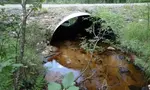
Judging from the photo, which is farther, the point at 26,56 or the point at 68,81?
the point at 26,56

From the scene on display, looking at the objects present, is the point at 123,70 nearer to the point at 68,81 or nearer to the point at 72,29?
the point at 72,29

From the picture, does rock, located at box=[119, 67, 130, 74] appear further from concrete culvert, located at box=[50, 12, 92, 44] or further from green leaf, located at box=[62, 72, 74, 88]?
green leaf, located at box=[62, 72, 74, 88]

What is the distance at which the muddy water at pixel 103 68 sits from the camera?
4754mm

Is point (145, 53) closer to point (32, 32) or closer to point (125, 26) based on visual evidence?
point (125, 26)

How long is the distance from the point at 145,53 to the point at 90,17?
1.92 metres

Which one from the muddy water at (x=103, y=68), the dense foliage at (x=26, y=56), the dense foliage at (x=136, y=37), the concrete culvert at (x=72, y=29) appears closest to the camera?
the dense foliage at (x=26, y=56)

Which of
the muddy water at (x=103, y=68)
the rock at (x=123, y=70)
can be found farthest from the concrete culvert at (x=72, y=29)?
the rock at (x=123, y=70)

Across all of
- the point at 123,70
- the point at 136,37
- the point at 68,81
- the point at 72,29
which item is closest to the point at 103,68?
the point at 123,70

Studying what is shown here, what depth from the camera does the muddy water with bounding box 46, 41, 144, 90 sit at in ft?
15.6

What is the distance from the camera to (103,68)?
543cm

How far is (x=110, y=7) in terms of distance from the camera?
812 centimetres

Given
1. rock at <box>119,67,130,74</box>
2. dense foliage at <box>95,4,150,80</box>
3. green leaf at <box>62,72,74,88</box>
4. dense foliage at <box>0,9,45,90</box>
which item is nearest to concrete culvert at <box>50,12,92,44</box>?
dense foliage at <box>95,4,150,80</box>

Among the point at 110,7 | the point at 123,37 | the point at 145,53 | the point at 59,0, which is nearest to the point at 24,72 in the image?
the point at 145,53

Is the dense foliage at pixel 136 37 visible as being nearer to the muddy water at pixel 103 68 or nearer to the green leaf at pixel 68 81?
the muddy water at pixel 103 68
